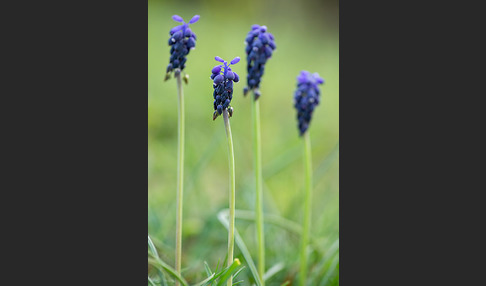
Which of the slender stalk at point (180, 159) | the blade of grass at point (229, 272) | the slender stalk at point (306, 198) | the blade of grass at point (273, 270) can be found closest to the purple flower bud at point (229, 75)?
the slender stalk at point (180, 159)

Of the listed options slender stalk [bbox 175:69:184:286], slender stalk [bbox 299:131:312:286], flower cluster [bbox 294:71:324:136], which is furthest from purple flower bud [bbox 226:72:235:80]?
slender stalk [bbox 299:131:312:286]

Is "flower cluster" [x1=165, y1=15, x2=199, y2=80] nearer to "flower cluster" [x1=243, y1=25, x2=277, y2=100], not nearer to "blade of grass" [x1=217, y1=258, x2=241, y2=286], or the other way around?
"flower cluster" [x1=243, y1=25, x2=277, y2=100]

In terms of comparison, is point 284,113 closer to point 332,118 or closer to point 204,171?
point 332,118

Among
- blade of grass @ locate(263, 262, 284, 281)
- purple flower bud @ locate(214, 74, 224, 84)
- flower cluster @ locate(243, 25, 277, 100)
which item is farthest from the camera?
blade of grass @ locate(263, 262, 284, 281)

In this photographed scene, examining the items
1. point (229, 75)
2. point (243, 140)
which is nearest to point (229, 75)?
point (229, 75)

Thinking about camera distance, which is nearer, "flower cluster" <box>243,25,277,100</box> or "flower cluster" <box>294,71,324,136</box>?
"flower cluster" <box>243,25,277,100</box>

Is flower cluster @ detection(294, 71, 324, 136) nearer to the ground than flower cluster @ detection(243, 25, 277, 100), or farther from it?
nearer to the ground

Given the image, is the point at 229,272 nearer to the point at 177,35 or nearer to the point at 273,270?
the point at 273,270
